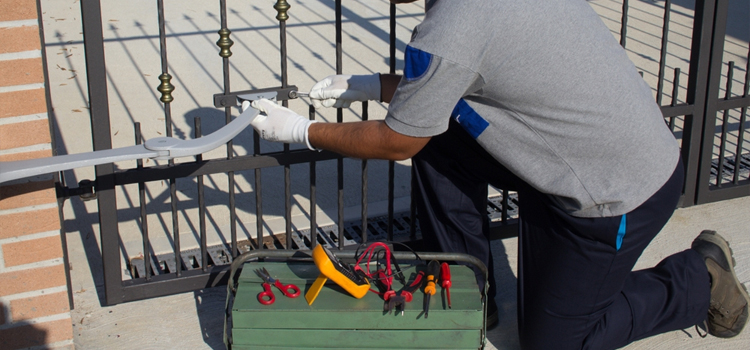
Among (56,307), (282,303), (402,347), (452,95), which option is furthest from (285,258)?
(452,95)

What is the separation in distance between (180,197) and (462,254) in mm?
1696

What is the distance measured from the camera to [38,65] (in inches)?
90.3

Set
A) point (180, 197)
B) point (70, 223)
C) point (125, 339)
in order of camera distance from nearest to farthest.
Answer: point (125, 339) < point (70, 223) < point (180, 197)

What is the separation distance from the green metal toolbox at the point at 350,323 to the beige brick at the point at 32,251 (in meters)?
0.60

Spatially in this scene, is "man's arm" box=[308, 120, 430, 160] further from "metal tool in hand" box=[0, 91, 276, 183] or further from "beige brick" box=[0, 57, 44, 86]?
"beige brick" box=[0, 57, 44, 86]

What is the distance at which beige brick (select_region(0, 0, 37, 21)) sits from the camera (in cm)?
220

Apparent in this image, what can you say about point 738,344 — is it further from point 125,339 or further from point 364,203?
point 125,339

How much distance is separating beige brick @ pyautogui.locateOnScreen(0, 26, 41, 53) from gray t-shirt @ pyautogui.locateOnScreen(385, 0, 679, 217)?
1070 mm

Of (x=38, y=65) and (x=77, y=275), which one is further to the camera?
(x=77, y=275)

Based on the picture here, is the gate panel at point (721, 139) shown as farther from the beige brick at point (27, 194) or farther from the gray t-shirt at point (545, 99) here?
the beige brick at point (27, 194)

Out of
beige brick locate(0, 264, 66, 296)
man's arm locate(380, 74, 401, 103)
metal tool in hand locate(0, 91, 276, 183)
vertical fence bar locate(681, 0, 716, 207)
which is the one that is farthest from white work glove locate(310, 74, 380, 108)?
vertical fence bar locate(681, 0, 716, 207)

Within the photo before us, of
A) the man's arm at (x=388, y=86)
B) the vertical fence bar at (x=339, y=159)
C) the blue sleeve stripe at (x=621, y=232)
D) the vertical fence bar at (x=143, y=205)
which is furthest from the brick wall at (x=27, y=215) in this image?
the blue sleeve stripe at (x=621, y=232)

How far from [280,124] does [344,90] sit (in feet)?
1.27

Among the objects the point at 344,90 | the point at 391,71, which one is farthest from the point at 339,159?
the point at 391,71
